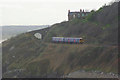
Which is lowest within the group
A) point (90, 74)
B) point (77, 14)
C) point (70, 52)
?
point (90, 74)

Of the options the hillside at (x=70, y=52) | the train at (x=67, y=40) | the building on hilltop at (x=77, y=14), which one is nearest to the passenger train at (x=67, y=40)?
the train at (x=67, y=40)

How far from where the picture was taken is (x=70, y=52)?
7525cm

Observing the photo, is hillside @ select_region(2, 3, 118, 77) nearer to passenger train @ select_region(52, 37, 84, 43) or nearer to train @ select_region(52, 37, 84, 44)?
train @ select_region(52, 37, 84, 44)

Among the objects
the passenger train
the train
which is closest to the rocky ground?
the train

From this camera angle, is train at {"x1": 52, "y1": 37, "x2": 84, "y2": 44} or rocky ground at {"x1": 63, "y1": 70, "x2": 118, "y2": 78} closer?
rocky ground at {"x1": 63, "y1": 70, "x2": 118, "y2": 78}

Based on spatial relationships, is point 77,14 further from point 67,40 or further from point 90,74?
point 90,74

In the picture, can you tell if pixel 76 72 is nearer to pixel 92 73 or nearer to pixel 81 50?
pixel 92 73

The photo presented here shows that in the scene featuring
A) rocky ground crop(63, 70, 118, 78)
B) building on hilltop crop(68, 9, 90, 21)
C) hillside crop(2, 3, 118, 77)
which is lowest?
rocky ground crop(63, 70, 118, 78)

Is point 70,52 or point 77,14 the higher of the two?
point 77,14

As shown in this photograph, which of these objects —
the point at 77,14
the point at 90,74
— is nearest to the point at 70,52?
the point at 90,74

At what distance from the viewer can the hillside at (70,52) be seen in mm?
66875

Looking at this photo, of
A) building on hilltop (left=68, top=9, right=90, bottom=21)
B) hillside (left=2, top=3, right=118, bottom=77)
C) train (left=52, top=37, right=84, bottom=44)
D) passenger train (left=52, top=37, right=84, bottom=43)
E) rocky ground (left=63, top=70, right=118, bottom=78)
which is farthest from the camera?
building on hilltop (left=68, top=9, right=90, bottom=21)

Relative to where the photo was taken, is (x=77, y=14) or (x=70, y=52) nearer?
(x=70, y=52)

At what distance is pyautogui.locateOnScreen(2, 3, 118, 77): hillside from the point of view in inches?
2633
